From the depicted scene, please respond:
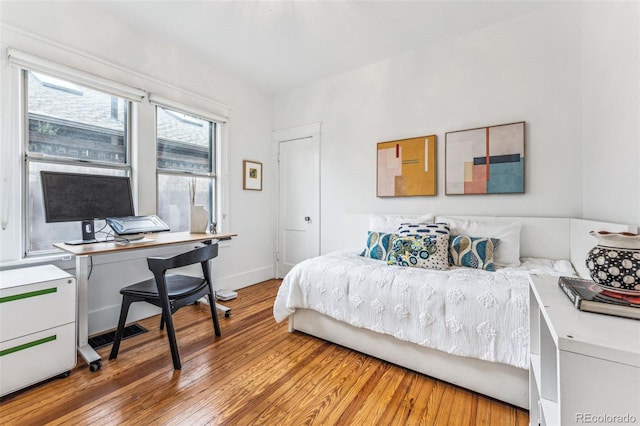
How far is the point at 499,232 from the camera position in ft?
7.68

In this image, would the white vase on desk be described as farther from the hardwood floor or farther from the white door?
the white door

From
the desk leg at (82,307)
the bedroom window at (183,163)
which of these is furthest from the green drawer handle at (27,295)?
the bedroom window at (183,163)

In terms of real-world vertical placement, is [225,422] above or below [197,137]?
below

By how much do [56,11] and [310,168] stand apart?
8.83 feet

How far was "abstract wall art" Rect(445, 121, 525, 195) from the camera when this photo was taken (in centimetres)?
245

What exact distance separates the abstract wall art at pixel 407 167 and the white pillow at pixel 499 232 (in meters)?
0.50

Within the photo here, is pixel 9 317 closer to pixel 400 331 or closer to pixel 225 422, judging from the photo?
pixel 225 422

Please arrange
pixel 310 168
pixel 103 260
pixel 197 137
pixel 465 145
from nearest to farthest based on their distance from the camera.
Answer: pixel 103 260 → pixel 465 145 → pixel 197 137 → pixel 310 168

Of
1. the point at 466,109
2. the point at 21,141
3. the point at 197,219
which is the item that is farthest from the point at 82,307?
the point at 466,109

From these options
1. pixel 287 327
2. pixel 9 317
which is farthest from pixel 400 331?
pixel 9 317

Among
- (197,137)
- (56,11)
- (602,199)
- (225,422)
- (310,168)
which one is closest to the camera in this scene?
(225,422)

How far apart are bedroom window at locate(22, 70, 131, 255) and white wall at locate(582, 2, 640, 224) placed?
3.62 meters

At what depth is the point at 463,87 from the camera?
8.89ft
